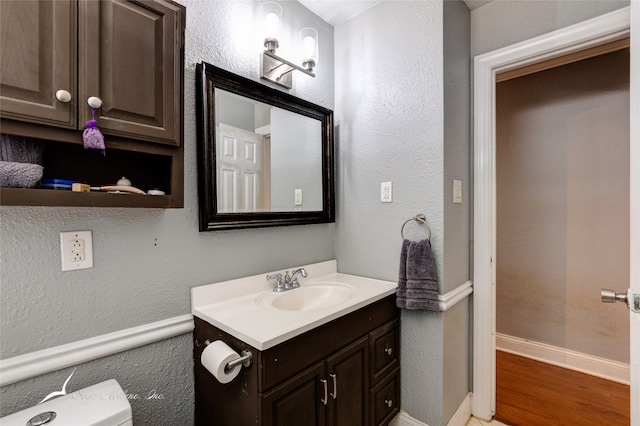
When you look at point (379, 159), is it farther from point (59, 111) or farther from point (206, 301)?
point (59, 111)

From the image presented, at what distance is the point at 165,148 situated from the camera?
1.03 m

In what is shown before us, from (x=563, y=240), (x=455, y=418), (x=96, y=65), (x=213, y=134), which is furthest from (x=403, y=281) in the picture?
(x=563, y=240)

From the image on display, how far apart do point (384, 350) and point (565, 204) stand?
1870 millimetres

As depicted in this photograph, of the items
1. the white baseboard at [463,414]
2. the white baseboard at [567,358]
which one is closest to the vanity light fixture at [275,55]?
the white baseboard at [463,414]

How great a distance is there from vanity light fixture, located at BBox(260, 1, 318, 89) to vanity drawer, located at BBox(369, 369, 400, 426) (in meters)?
1.58

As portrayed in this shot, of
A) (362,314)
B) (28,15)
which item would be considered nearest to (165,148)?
(28,15)

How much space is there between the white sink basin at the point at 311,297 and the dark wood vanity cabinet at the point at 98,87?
0.65 m

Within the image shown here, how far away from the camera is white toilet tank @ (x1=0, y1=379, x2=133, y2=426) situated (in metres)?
0.79

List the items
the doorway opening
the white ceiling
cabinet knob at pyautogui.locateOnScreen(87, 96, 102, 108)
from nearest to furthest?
cabinet knob at pyautogui.locateOnScreen(87, 96, 102, 108) < the white ceiling < the doorway opening

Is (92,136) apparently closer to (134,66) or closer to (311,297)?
(134,66)

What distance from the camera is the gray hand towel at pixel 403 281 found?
5.13 ft

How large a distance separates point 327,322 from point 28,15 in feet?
4.08

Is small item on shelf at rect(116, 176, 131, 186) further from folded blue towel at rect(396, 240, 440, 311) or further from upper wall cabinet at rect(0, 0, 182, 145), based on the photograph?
folded blue towel at rect(396, 240, 440, 311)

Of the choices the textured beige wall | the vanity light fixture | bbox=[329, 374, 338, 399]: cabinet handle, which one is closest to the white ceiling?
the vanity light fixture
